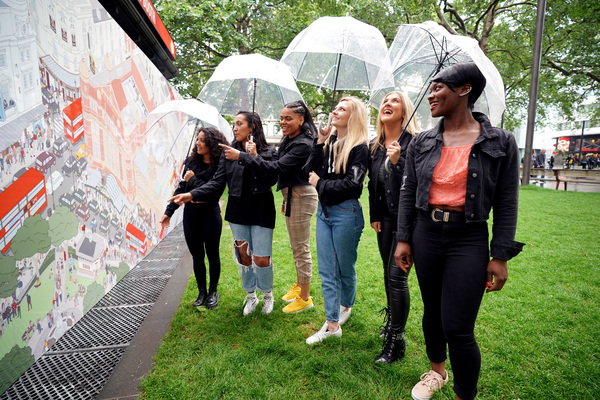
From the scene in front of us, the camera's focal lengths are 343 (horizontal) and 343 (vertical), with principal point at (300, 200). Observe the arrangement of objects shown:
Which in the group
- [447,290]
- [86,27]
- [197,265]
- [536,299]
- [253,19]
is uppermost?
[253,19]

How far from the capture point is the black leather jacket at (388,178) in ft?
8.68

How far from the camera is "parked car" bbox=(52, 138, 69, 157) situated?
299cm

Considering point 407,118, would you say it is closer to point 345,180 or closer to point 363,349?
point 345,180

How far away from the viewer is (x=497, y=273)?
1.89 meters

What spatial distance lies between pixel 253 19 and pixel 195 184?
12.1 meters

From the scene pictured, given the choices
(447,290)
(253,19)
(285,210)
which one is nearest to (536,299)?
(447,290)

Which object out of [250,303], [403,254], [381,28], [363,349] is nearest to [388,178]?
[403,254]

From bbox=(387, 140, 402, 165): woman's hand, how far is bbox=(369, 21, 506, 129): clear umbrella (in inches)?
14.9

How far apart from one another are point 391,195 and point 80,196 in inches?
118

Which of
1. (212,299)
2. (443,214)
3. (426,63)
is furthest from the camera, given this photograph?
(212,299)

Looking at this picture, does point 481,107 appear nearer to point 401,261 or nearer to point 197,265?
point 401,261

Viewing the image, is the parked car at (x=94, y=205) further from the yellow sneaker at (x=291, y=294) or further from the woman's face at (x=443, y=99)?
the woman's face at (x=443, y=99)

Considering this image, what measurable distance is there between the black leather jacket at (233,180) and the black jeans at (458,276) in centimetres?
169

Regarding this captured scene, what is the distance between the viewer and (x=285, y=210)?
3602 mm
